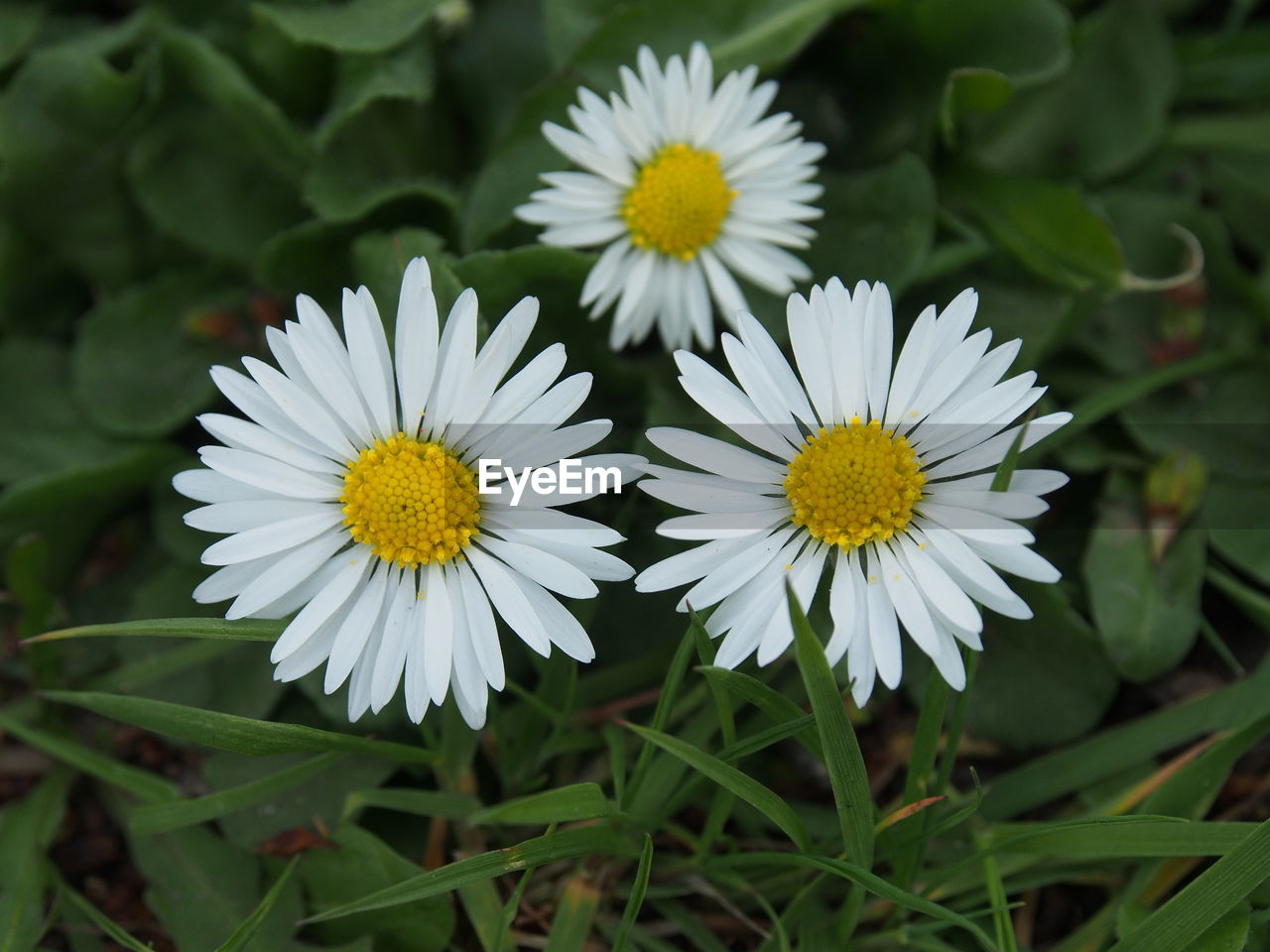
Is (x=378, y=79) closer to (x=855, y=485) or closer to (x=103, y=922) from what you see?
(x=855, y=485)

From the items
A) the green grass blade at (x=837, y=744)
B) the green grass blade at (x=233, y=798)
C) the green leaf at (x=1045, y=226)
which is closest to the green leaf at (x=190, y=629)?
the green grass blade at (x=233, y=798)

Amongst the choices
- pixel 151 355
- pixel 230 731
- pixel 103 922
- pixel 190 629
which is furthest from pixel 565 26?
pixel 103 922

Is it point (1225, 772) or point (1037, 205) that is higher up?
point (1037, 205)

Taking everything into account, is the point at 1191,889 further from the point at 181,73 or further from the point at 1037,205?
the point at 181,73

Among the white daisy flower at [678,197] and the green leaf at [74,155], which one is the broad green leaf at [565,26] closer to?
the white daisy flower at [678,197]

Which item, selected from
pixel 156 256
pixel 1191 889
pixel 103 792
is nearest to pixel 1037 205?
pixel 1191 889

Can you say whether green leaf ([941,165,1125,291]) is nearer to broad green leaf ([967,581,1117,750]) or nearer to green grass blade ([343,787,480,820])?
broad green leaf ([967,581,1117,750])
